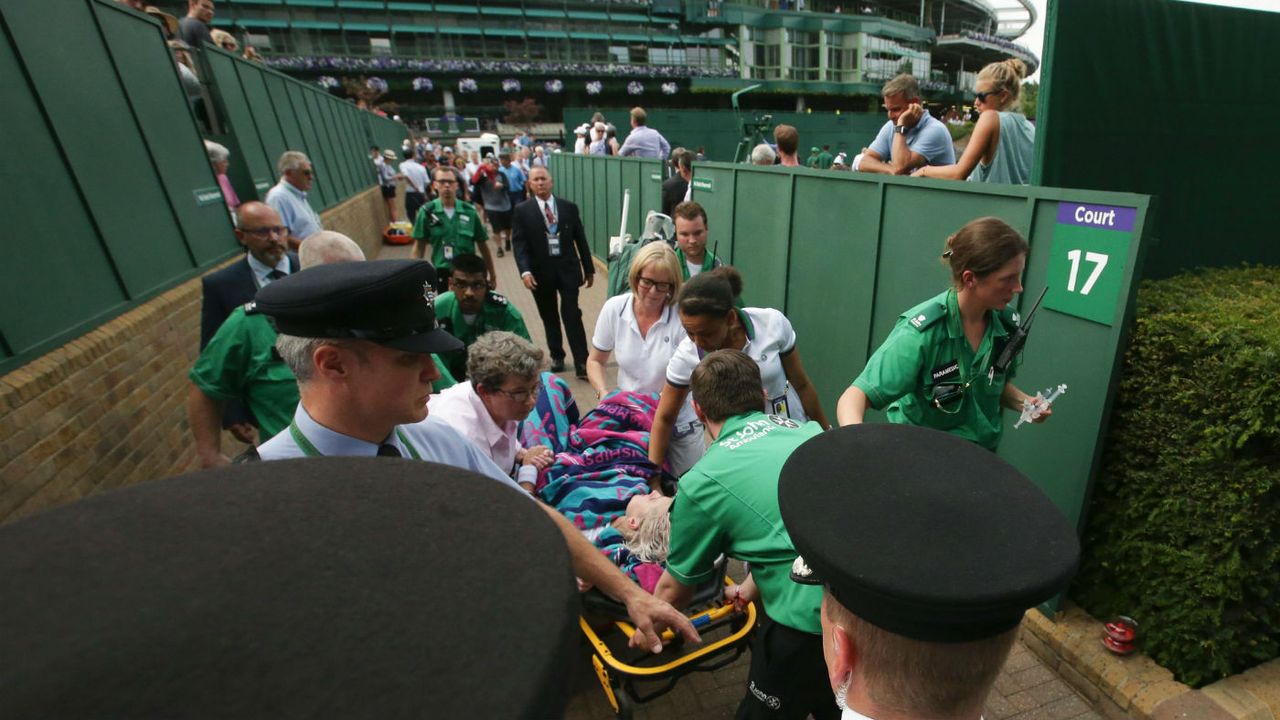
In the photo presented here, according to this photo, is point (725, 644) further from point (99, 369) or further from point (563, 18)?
point (563, 18)

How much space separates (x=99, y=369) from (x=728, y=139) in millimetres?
28692

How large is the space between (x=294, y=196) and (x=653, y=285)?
505cm

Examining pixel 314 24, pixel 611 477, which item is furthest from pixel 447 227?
pixel 314 24

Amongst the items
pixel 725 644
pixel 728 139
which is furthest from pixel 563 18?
A: pixel 725 644

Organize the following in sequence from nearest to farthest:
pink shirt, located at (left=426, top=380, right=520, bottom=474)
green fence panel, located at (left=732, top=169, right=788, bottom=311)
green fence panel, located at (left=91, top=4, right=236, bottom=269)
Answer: pink shirt, located at (left=426, top=380, right=520, bottom=474) < green fence panel, located at (left=91, top=4, right=236, bottom=269) < green fence panel, located at (left=732, top=169, right=788, bottom=311)

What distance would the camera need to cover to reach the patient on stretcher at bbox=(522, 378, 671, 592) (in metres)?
3.01

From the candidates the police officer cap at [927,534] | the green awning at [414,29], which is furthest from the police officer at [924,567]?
the green awning at [414,29]

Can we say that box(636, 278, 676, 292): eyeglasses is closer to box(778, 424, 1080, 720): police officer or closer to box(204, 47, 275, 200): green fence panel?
box(778, 424, 1080, 720): police officer

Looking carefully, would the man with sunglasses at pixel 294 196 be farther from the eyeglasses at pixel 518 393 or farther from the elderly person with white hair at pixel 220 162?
the eyeglasses at pixel 518 393

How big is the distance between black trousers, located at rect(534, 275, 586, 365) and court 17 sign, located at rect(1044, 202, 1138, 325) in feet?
16.9

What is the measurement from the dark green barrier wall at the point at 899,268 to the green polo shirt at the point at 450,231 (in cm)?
287

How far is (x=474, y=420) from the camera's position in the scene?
11.4 feet

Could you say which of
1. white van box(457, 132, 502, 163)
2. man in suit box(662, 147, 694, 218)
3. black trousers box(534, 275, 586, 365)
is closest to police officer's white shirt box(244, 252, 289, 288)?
black trousers box(534, 275, 586, 365)

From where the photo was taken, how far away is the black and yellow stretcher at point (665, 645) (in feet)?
8.82
